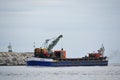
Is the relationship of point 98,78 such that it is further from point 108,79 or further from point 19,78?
point 19,78

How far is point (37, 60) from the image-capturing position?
200 metres

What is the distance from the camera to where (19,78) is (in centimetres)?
11844

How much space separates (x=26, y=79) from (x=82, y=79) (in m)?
11.1

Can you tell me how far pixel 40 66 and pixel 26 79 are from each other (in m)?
85.4

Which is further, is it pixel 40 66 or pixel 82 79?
pixel 40 66

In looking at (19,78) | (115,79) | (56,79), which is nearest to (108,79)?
(115,79)

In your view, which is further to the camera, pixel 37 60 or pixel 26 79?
pixel 37 60

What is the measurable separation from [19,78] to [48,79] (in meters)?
7.20

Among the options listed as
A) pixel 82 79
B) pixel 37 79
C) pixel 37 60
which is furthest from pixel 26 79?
pixel 37 60

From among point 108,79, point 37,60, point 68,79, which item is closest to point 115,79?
point 108,79

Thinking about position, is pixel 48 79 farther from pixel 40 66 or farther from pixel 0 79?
pixel 40 66

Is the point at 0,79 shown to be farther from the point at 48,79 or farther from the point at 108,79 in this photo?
the point at 108,79

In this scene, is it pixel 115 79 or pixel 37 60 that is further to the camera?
pixel 37 60

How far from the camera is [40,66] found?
200 m
